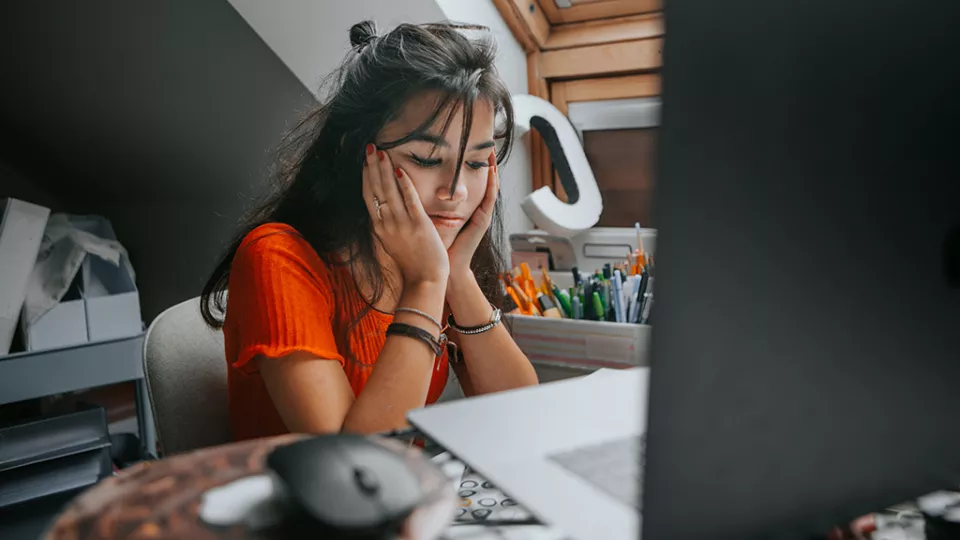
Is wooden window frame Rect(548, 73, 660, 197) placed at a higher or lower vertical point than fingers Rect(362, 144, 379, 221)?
higher

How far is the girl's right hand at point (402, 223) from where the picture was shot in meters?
0.82

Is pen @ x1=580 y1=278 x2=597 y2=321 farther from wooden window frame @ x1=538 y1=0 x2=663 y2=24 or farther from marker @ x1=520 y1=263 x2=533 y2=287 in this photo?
wooden window frame @ x1=538 y1=0 x2=663 y2=24

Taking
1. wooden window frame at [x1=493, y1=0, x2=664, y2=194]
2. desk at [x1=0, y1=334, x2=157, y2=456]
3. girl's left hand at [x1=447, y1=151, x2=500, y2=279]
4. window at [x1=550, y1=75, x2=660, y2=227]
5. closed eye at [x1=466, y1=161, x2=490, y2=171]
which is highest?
wooden window frame at [x1=493, y1=0, x2=664, y2=194]

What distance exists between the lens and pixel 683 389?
25 cm

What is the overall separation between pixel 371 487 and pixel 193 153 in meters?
1.60

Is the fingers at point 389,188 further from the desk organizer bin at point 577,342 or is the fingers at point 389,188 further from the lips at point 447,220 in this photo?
the desk organizer bin at point 577,342

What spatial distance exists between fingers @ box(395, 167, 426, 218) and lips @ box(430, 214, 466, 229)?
0.05m

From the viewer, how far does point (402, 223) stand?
33.2 inches

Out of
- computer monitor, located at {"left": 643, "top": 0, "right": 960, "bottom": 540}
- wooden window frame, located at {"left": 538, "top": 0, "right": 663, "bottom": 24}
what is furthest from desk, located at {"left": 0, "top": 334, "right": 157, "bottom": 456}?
computer monitor, located at {"left": 643, "top": 0, "right": 960, "bottom": 540}

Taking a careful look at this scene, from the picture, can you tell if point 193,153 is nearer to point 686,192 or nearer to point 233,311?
point 233,311

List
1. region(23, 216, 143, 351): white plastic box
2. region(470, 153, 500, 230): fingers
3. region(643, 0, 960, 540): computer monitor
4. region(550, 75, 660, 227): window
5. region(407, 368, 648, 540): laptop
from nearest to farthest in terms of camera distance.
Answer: region(643, 0, 960, 540): computer monitor, region(407, 368, 648, 540): laptop, region(470, 153, 500, 230): fingers, region(550, 75, 660, 227): window, region(23, 216, 143, 351): white plastic box

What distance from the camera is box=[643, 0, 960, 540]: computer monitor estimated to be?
24cm

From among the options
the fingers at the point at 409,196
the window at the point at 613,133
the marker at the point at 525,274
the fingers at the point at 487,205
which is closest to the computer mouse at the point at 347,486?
the fingers at the point at 409,196

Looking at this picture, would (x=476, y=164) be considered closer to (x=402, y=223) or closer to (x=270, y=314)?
(x=402, y=223)
